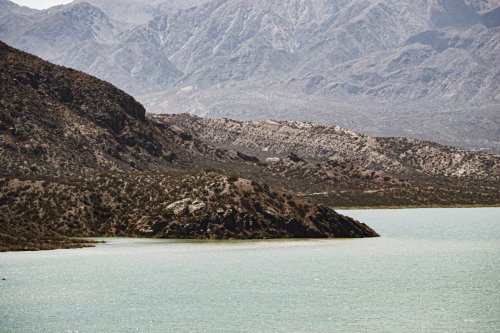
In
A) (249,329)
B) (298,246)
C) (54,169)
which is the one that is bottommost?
(249,329)

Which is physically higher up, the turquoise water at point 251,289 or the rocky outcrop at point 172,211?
the rocky outcrop at point 172,211

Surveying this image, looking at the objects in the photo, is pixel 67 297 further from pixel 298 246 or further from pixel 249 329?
pixel 298 246

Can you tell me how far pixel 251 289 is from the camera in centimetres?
6081

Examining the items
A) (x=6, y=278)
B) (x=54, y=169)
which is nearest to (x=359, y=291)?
(x=6, y=278)

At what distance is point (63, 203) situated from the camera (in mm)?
113250

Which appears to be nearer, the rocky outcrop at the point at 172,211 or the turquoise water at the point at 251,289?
the turquoise water at the point at 251,289

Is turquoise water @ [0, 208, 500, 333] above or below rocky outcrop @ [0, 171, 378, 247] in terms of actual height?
below

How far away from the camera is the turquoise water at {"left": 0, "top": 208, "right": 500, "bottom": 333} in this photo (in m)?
48.2

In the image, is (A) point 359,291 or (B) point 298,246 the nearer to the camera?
(A) point 359,291

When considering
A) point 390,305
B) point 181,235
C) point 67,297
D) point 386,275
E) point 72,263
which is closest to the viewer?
point 390,305

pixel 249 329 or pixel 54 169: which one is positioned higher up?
pixel 54 169

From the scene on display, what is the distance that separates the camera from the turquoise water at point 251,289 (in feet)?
158

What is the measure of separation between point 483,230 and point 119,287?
86.1m

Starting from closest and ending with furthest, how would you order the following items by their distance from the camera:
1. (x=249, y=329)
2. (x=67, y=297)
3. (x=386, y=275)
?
(x=249, y=329) → (x=67, y=297) → (x=386, y=275)
